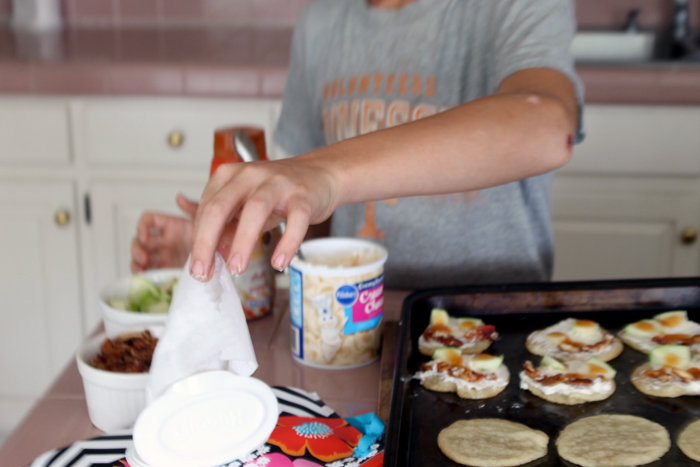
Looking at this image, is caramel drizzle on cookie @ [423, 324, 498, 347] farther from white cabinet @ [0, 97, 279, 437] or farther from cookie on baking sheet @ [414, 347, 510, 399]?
white cabinet @ [0, 97, 279, 437]

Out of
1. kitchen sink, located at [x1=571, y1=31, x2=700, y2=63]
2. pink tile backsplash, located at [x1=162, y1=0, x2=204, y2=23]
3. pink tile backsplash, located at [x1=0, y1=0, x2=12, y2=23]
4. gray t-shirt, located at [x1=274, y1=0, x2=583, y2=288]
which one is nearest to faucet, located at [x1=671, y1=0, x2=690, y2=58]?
kitchen sink, located at [x1=571, y1=31, x2=700, y2=63]

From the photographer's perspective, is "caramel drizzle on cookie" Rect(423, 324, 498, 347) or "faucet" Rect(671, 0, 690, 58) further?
"faucet" Rect(671, 0, 690, 58)

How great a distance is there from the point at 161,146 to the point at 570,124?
1293mm

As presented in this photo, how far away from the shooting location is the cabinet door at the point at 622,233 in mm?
1671

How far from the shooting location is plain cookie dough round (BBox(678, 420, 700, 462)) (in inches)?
23.1

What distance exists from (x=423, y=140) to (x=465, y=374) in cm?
24

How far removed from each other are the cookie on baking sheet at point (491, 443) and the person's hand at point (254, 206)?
238 millimetres

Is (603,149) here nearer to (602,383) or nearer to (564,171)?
(564,171)

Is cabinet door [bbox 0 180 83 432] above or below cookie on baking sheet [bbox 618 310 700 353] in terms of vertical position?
below

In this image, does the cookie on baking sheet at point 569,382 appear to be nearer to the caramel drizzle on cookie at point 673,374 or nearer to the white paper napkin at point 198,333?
the caramel drizzle on cookie at point 673,374

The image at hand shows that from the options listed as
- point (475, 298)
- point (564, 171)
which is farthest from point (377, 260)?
point (564, 171)

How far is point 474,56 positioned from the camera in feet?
3.28

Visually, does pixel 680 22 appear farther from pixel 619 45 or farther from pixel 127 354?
pixel 127 354

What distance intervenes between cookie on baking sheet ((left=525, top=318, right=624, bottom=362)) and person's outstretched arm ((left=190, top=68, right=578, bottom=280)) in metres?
0.20
